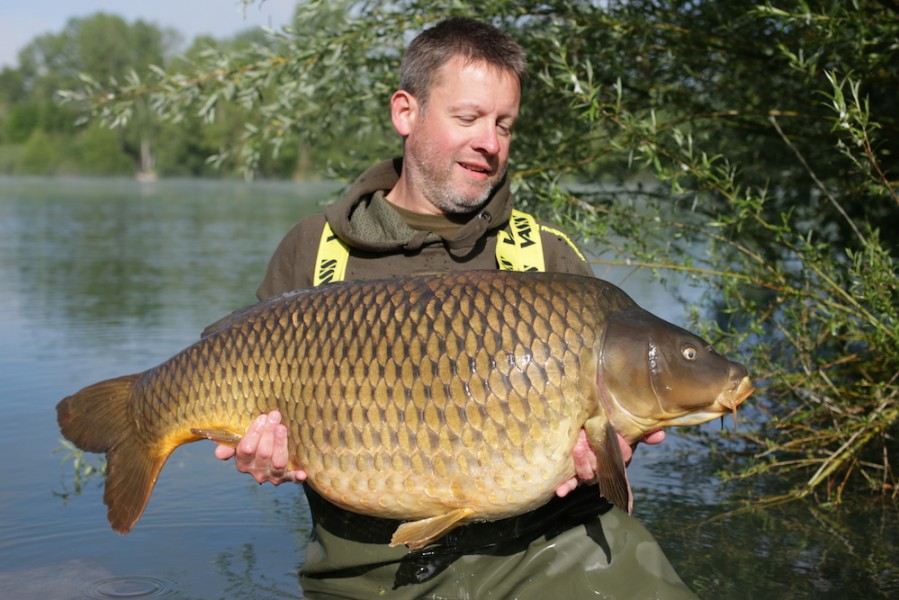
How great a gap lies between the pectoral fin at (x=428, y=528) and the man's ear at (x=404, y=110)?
1100mm

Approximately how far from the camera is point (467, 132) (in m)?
2.73

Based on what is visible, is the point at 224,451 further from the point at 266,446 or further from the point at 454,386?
the point at 454,386

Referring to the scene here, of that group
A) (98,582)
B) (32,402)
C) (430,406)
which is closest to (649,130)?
(430,406)

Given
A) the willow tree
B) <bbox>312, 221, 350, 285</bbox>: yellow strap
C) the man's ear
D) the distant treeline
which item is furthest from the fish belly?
the distant treeline

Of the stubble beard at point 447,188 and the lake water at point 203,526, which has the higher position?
the stubble beard at point 447,188

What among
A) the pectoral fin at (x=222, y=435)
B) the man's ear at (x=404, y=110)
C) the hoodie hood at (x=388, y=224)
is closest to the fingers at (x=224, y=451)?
the pectoral fin at (x=222, y=435)

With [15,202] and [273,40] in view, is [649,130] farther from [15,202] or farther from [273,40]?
[15,202]

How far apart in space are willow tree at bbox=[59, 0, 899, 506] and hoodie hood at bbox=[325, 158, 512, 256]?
1110mm

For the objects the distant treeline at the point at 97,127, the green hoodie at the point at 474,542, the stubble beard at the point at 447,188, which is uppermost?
the stubble beard at the point at 447,188

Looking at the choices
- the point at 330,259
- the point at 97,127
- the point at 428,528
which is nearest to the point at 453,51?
the point at 330,259

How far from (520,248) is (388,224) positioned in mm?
340

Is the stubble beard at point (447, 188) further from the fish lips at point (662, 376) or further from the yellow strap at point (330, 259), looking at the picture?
the fish lips at point (662, 376)

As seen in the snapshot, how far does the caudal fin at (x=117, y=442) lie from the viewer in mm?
2502

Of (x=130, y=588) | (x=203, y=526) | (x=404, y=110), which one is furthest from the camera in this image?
(x=203, y=526)
